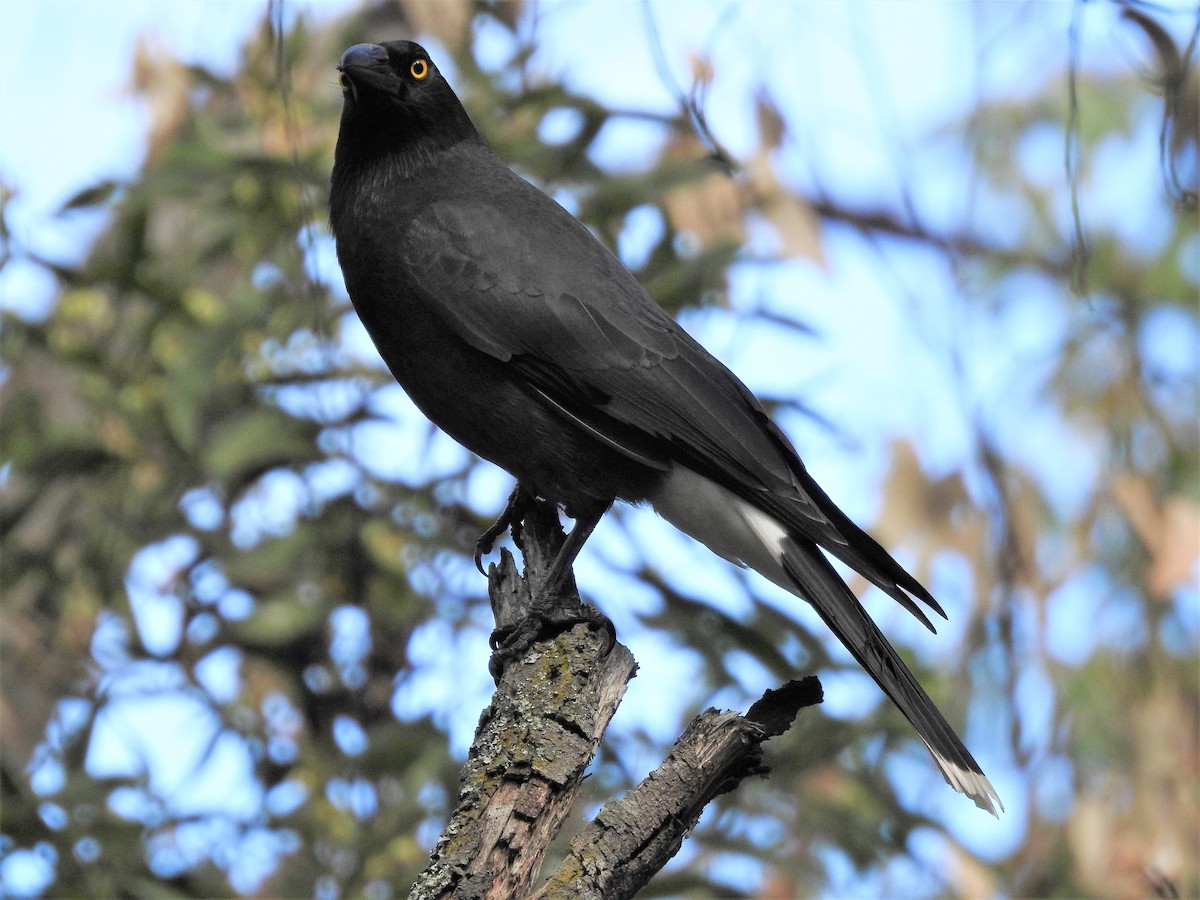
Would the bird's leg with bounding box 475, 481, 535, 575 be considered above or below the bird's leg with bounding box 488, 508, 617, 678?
above

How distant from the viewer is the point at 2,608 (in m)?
4.26

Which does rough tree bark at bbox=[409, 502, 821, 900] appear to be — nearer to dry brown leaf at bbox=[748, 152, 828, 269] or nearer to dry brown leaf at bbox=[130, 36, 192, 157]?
dry brown leaf at bbox=[748, 152, 828, 269]

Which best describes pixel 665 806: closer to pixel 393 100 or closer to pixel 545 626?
pixel 545 626

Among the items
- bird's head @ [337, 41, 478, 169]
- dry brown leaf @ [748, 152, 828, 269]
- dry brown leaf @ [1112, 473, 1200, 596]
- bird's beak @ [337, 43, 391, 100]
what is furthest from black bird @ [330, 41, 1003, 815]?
dry brown leaf @ [1112, 473, 1200, 596]

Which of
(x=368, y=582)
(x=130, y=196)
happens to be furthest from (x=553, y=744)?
(x=130, y=196)

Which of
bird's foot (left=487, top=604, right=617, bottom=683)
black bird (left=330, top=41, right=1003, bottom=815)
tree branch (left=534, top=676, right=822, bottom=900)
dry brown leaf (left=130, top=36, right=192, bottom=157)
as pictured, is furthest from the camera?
dry brown leaf (left=130, top=36, right=192, bottom=157)

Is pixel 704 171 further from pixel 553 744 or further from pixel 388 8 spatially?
pixel 553 744

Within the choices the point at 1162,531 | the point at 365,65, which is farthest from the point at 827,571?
the point at 1162,531

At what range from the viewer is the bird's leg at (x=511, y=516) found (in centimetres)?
358

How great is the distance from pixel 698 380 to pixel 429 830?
60.5 inches

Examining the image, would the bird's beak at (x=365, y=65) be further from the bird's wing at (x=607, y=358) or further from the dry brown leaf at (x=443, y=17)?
the dry brown leaf at (x=443, y=17)

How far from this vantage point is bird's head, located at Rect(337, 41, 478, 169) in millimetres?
3718

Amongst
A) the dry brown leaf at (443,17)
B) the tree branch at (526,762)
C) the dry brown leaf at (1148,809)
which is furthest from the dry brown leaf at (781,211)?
the tree branch at (526,762)

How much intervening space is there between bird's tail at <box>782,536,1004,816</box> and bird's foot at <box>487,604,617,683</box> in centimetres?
58
